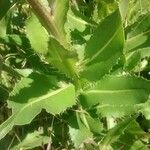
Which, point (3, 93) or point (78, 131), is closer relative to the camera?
point (78, 131)

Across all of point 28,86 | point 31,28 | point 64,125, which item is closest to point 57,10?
point 31,28

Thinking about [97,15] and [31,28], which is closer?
[31,28]

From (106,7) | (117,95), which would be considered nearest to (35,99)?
(117,95)

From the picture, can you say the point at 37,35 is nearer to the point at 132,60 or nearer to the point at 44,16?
the point at 44,16

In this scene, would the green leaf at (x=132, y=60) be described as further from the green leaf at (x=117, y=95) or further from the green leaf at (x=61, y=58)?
the green leaf at (x=61, y=58)

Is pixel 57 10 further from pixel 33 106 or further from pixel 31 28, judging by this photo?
pixel 33 106

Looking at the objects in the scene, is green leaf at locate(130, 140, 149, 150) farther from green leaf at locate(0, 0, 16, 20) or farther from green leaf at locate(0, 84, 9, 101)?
green leaf at locate(0, 0, 16, 20)
